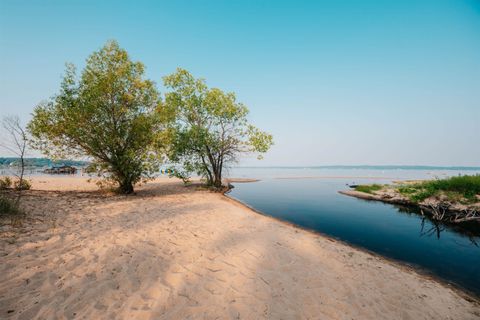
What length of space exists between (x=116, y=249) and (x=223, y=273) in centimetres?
336

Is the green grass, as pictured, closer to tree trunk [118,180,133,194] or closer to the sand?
the sand

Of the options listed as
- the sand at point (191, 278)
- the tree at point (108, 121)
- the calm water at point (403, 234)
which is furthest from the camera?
the tree at point (108, 121)

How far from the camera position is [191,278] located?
16.2ft

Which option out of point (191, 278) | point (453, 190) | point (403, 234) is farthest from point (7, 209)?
point (453, 190)

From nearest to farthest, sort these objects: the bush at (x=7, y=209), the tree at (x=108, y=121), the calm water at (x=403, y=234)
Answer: the bush at (x=7, y=209)
the calm water at (x=403, y=234)
the tree at (x=108, y=121)

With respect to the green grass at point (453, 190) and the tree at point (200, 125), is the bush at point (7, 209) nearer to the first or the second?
the tree at point (200, 125)

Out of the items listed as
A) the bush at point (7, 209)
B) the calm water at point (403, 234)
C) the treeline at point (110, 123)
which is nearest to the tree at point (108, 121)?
the treeline at point (110, 123)

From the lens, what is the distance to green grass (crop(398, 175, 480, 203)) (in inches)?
629

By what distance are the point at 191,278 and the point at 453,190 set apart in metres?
24.1

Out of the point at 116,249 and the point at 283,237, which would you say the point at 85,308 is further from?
the point at 283,237

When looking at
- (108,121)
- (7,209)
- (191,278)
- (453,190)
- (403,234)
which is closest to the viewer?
(191,278)

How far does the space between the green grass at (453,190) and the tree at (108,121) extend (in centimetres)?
2440

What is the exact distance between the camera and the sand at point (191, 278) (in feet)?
12.7

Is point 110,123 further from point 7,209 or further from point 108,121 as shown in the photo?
point 7,209
